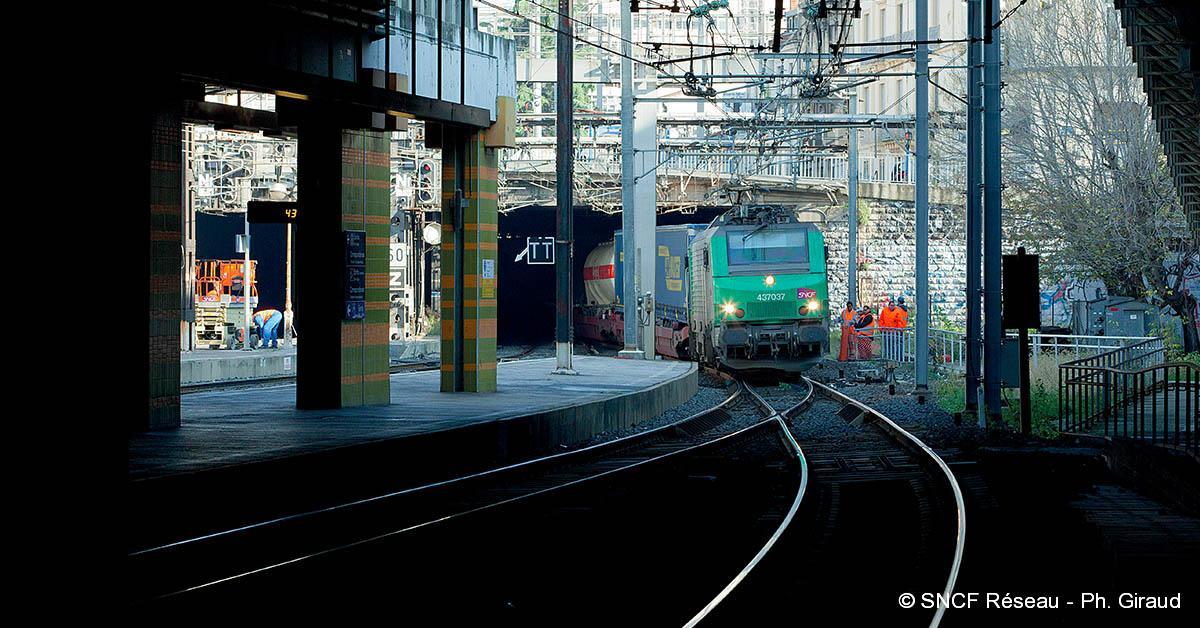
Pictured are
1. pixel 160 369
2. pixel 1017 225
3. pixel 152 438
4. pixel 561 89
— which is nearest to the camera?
pixel 152 438

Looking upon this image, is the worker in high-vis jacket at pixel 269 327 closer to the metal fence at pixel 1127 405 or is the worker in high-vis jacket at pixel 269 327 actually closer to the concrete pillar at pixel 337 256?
the concrete pillar at pixel 337 256

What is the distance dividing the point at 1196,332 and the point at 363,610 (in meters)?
26.9

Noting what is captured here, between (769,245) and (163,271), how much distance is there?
55.3 ft

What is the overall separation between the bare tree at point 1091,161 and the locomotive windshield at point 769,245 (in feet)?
19.3

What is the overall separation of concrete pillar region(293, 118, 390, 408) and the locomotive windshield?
499 inches

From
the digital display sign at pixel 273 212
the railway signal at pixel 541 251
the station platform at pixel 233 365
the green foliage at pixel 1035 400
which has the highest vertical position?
the railway signal at pixel 541 251

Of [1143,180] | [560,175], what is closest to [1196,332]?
[1143,180]

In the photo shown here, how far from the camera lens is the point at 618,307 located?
42.3m

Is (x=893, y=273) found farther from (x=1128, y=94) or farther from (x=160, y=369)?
(x=160, y=369)

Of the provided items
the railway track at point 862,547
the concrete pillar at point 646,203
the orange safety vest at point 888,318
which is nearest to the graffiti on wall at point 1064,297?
the orange safety vest at point 888,318

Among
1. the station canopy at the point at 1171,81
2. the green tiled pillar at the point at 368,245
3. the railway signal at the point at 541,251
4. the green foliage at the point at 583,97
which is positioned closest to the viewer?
the green tiled pillar at the point at 368,245

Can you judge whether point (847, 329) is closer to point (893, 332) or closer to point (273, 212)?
point (893, 332)

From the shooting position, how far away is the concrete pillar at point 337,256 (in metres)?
18.0

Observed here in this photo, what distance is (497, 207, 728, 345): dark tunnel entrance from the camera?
5853cm
